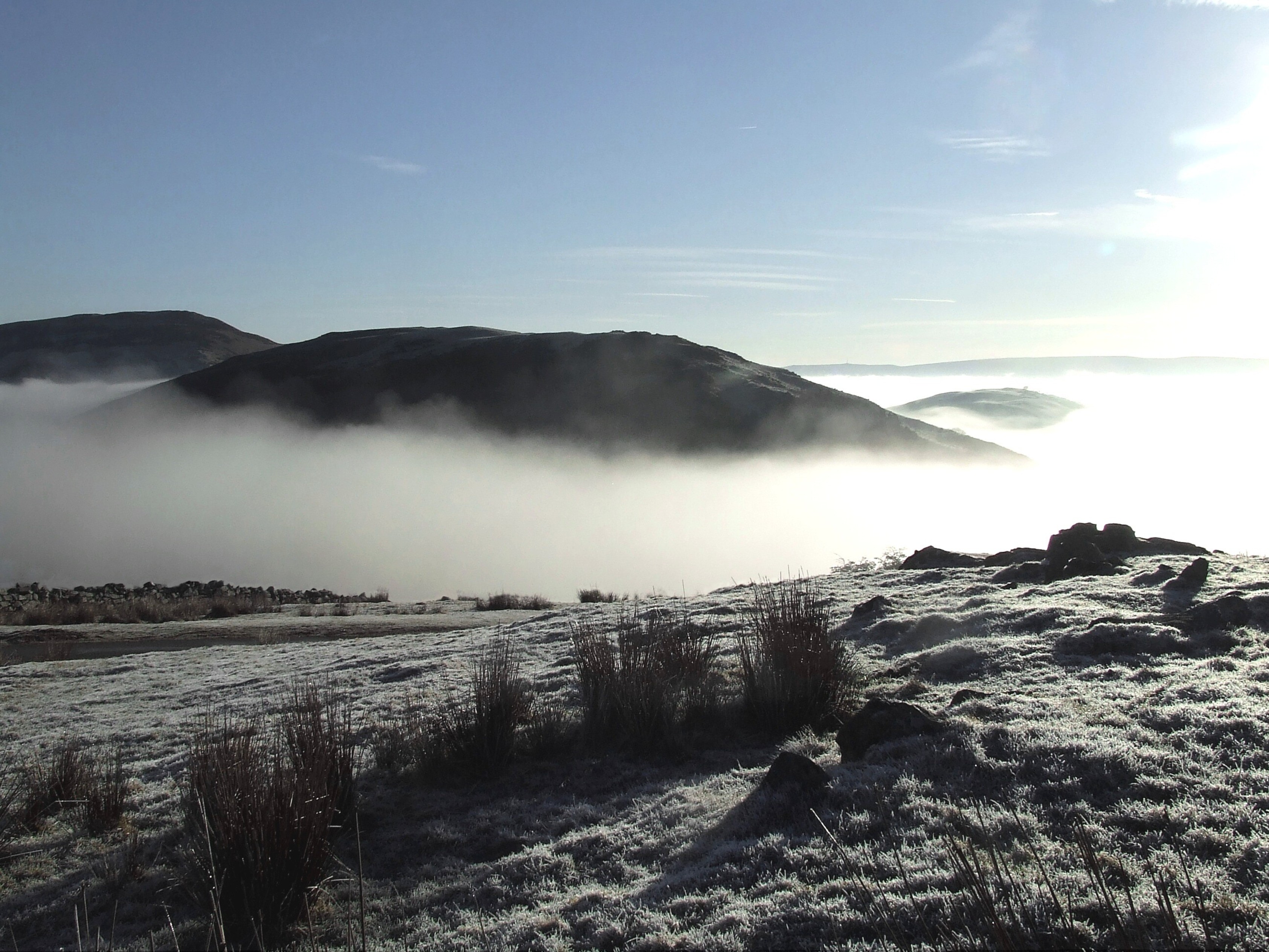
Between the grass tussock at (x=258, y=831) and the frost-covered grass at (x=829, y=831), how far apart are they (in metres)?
0.27

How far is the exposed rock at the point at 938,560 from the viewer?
17281 mm

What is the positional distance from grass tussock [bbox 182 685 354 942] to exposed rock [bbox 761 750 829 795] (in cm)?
292

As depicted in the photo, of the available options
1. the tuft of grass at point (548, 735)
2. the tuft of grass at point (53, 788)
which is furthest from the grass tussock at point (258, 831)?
the tuft of grass at point (548, 735)

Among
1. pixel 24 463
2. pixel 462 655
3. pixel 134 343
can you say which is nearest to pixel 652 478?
pixel 462 655

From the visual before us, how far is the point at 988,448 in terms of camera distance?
10819cm

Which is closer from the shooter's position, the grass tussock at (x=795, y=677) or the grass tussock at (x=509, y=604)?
the grass tussock at (x=795, y=677)

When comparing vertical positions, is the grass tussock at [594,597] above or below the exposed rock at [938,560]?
below

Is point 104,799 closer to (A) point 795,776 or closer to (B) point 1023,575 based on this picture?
(A) point 795,776

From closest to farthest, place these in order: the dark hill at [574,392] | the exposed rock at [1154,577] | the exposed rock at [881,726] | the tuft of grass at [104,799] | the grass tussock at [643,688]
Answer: the exposed rock at [881,726], the tuft of grass at [104,799], the grass tussock at [643,688], the exposed rock at [1154,577], the dark hill at [574,392]

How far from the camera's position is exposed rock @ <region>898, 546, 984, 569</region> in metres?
17.3

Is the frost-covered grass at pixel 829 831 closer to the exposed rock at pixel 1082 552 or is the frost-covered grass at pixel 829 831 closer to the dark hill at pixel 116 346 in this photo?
the exposed rock at pixel 1082 552

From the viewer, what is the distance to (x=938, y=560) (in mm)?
18125

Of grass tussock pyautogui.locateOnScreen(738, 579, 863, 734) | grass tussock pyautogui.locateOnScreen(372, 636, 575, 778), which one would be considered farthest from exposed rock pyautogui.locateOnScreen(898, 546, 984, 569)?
grass tussock pyautogui.locateOnScreen(372, 636, 575, 778)

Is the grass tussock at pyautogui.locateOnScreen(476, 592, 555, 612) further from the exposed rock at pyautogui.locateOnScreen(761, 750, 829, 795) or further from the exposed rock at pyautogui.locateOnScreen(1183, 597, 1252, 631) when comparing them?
Result: the exposed rock at pyautogui.locateOnScreen(761, 750, 829, 795)
